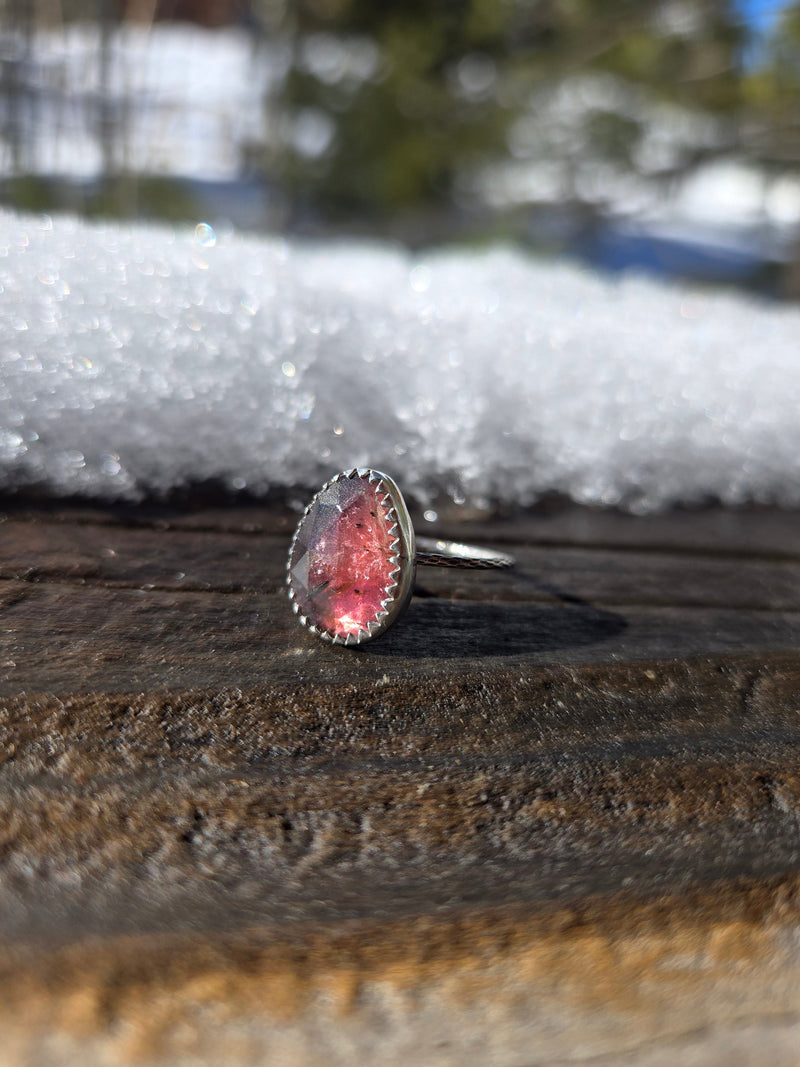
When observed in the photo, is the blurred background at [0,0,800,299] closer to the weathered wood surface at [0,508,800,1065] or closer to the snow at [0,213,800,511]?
the snow at [0,213,800,511]

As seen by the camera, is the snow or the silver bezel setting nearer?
the silver bezel setting

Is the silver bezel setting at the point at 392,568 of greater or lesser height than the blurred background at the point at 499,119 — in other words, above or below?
below

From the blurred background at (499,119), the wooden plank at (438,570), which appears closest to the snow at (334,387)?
the wooden plank at (438,570)

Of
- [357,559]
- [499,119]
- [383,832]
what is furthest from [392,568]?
[499,119]

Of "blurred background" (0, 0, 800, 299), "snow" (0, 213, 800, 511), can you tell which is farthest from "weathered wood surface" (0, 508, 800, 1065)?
"blurred background" (0, 0, 800, 299)

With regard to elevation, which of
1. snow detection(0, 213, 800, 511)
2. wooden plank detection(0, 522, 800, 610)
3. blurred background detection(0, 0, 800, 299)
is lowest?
wooden plank detection(0, 522, 800, 610)

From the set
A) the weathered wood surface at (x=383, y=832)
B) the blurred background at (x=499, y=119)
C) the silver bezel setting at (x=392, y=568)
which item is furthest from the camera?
the blurred background at (x=499, y=119)

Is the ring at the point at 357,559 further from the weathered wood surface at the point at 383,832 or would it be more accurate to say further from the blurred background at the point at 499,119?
the blurred background at the point at 499,119
